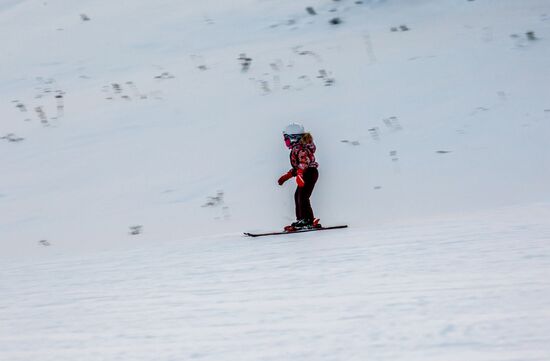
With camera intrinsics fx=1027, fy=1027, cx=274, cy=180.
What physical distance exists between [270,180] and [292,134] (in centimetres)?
246

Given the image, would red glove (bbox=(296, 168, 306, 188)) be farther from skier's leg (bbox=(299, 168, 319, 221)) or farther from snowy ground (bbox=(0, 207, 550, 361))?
snowy ground (bbox=(0, 207, 550, 361))

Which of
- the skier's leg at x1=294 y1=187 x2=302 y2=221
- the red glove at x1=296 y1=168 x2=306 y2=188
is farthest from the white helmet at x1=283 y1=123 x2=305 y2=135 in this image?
the skier's leg at x1=294 y1=187 x2=302 y2=221

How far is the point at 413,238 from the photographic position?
9102 millimetres

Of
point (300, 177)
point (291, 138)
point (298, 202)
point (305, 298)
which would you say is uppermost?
point (305, 298)

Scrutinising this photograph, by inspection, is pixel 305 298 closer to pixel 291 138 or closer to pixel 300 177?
pixel 300 177

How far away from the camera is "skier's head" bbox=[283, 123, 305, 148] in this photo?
408 inches

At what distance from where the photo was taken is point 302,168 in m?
10.4

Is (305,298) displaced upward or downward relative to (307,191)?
upward

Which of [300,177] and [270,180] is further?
[270,180]

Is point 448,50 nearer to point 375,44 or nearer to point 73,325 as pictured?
point 375,44

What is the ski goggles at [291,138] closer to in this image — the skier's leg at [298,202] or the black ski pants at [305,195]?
the black ski pants at [305,195]

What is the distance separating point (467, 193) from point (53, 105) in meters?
8.40

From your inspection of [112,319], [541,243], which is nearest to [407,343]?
[112,319]

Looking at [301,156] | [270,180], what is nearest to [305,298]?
[301,156]
